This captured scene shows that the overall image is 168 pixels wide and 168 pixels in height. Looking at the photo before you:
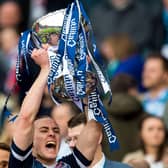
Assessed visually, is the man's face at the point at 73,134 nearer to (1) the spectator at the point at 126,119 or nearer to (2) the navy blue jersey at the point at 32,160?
(2) the navy blue jersey at the point at 32,160

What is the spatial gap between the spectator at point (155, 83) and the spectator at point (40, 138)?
3922 millimetres

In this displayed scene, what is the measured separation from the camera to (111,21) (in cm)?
1545

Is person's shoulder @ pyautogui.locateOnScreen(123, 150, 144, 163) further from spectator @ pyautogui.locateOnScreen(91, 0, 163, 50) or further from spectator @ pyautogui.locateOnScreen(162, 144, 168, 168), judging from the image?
spectator @ pyautogui.locateOnScreen(91, 0, 163, 50)

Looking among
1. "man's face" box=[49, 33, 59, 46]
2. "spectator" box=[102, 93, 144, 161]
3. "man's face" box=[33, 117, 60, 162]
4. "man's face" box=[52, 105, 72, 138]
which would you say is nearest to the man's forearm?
"man's face" box=[49, 33, 59, 46]

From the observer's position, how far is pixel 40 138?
28.7 feet

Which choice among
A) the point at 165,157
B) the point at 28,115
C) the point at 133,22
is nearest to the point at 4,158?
the point at 28,115

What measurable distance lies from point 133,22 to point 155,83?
2.34 metres

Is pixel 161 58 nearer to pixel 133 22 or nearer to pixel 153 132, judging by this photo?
pixel 153 132

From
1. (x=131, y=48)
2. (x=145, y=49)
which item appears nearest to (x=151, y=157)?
(x=131, y=48)

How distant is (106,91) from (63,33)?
1.79 ft

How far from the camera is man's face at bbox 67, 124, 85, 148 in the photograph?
9164mm

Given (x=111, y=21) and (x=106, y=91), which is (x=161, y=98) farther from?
(x=106, y=91)

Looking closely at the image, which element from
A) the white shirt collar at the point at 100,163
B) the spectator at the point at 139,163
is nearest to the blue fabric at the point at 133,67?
the spectator at the point at 139,163

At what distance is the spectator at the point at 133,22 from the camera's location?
1532cm
